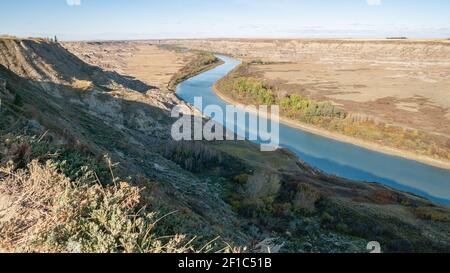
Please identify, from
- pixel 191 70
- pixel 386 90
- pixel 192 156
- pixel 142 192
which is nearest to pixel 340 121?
pixel 386 90

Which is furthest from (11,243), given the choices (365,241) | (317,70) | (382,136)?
(317,70)

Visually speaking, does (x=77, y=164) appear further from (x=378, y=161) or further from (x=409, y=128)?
(x=409, y=128)

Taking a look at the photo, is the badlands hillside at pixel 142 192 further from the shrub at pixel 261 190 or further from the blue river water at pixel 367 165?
the blue river water at pixel 367 165

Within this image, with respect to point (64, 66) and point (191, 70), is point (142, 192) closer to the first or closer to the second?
point (64, 66)

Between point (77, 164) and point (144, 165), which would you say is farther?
point (144, 165)

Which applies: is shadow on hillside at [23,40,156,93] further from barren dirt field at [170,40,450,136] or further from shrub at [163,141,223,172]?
barren dirt field at [170,40,450,136]
